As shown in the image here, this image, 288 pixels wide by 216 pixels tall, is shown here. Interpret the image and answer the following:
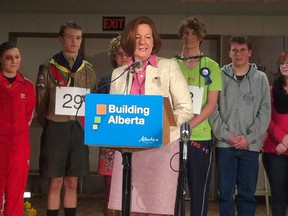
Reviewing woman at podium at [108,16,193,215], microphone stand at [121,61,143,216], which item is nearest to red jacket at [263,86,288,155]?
woman at podium at [108,16,193,215]

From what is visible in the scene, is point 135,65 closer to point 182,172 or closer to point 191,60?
point 182,172

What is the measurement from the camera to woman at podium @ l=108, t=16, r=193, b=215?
2455mm

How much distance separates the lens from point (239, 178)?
3496mm

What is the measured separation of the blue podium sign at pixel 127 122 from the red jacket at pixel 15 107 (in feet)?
5.40

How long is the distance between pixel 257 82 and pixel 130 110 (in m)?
1.68

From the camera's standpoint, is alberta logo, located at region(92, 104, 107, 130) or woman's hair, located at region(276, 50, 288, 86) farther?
woman's hair, located at region(276, 50, 288, 86)

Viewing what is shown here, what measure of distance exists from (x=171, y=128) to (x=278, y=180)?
145 centimetres

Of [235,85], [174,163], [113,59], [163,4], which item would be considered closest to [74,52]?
[113,59]

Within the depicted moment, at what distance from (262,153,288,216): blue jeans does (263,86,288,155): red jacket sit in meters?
0.07

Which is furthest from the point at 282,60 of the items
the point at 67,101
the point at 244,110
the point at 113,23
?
the point at 113,23

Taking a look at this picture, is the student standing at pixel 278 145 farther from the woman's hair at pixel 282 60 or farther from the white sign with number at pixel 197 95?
the white sign with number at pixel 197 95

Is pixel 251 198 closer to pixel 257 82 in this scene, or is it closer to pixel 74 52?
pixel 257 82

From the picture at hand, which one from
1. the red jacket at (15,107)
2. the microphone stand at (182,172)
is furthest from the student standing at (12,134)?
the microphone stand at (182,172)

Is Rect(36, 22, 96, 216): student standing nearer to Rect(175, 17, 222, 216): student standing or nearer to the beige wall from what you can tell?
Rect(175, 17, 222, 216): student standing
